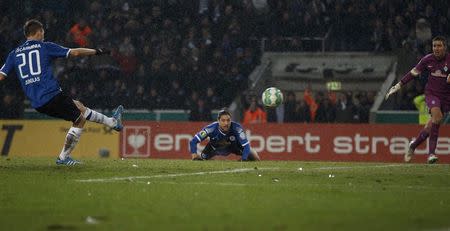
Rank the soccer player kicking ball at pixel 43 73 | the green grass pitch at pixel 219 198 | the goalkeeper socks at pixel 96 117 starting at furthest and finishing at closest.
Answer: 1. the goalkeeper socks at pixel 96 117
2. the soccer player kicking ball at pixel 43 73
3. the green grass pitch at pixel 219 198

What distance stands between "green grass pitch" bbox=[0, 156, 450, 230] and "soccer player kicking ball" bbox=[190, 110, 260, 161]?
4.61 metres

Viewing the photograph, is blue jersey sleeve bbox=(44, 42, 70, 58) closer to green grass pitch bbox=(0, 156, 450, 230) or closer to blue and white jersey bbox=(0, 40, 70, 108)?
blue and white jersey bbox=(0, 40, 70, 108)

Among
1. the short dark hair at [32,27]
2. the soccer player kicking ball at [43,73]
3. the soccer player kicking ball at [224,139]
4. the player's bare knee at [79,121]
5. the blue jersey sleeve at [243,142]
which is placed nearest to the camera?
the short dark hair at [32,27]

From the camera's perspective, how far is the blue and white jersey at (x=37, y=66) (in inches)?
550

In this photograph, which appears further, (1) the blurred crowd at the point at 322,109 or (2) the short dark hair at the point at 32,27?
(1) the blurred crowd at the point at 322,109

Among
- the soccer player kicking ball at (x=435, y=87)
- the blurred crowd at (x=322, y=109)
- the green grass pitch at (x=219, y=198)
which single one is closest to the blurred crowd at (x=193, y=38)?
the blurred crowd at (x=322, y=109)

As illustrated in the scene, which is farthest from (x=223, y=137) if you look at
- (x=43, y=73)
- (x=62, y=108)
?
(x=43, y=73)

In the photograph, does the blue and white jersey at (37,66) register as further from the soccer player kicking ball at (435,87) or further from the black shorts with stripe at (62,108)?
the soccer player kicking ball at (435,87)

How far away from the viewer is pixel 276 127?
23.7 meters

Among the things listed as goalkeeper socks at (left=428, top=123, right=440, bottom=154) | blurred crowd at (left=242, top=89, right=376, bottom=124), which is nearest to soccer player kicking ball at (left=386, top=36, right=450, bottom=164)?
goalkeeper socks at (left=428, top=123, right=440, bottom=154)

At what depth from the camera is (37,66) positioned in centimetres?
1402

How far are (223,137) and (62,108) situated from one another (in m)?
5.53

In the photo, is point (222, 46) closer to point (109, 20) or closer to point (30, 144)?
point (109, 20)

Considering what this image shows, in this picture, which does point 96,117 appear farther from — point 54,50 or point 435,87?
point 435,87
